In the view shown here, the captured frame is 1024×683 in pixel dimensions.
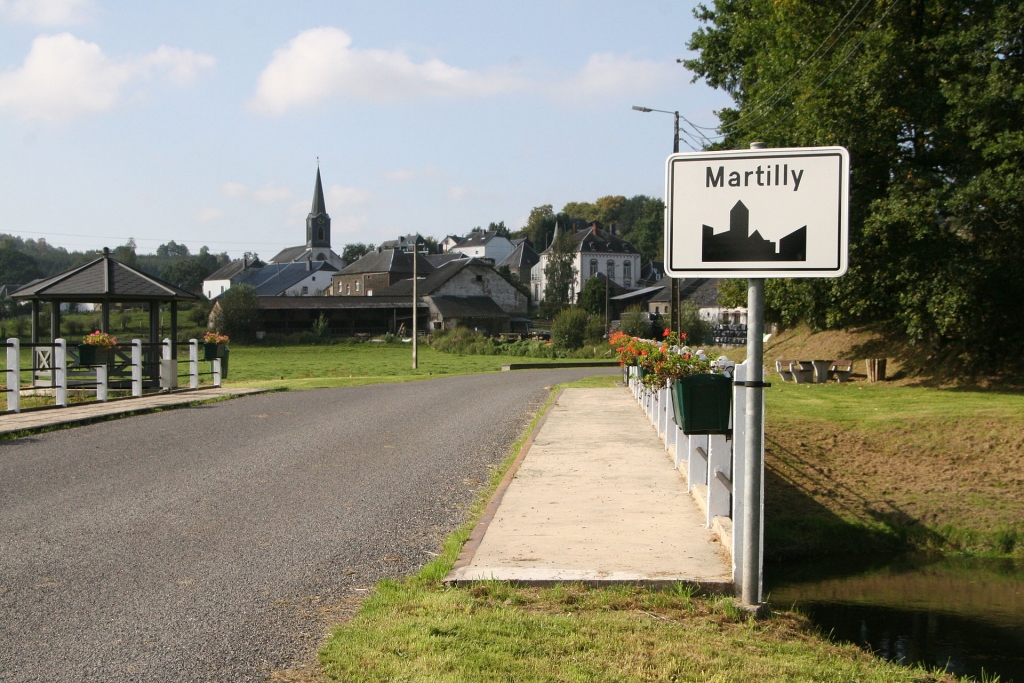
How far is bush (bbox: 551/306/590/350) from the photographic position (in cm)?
5841

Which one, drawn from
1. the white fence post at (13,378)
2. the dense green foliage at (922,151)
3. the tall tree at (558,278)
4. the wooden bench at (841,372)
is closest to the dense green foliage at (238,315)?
the tall tree at (558,278)

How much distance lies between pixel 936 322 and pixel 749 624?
1795 cm

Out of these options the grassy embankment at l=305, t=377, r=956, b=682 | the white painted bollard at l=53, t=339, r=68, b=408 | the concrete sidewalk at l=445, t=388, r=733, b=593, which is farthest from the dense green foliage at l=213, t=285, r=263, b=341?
the grassy embankment at l=305, t=377, r=956, b=682

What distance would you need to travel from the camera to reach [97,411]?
1673 cm

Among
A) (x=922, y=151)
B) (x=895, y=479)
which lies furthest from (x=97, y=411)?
(x=922, y=151)

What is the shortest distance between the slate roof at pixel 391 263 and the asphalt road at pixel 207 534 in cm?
9070

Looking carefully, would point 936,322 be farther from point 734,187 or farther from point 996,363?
point 734,187

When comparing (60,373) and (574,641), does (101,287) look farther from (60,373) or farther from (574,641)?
(574,641)

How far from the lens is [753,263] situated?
520 cm

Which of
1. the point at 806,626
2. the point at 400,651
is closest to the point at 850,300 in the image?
the point at 806,626

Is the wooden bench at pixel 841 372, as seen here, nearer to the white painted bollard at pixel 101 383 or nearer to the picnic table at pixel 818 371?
the picnic table at pixel 818 371

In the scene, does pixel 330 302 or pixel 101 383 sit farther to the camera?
pixel 330 302

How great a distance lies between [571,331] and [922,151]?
118 feet

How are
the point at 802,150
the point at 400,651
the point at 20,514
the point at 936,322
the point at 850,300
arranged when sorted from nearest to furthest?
the point at 400,651, the point at 802,150, the point at 20,514, the point at 936,322, the point at 850,300
